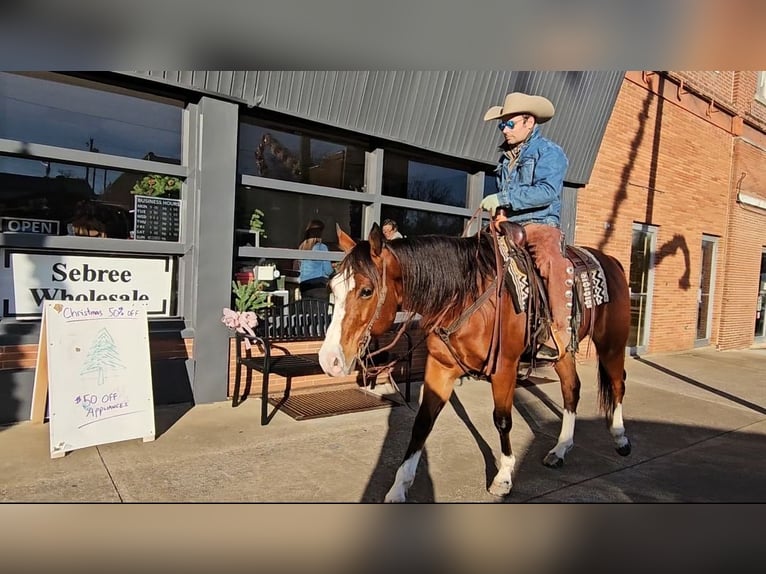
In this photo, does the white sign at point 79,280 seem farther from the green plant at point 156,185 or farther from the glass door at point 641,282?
the glass door at point 641,282

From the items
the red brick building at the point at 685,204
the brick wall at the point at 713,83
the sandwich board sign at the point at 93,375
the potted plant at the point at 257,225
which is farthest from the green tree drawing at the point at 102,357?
the brick wall at the point at 713,83

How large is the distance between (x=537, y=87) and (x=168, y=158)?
16.4ft

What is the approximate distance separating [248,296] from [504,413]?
3025 mm

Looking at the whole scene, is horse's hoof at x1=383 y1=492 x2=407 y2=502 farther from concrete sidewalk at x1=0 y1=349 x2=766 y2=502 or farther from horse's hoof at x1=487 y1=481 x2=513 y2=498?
horse's hoof at x1=487 y1=481 x2=513 y2=498

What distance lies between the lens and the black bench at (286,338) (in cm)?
473

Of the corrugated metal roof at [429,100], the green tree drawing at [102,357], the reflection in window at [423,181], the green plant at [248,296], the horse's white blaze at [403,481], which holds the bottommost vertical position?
the horse's white blaze at [403,481]

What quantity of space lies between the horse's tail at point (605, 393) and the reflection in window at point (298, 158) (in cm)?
346

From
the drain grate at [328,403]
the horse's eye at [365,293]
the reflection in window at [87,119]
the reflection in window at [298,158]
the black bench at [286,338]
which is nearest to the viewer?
the horse's eye at [365,293]

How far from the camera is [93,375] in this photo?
378cm

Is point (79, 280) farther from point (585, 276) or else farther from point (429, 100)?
point (585, 276)

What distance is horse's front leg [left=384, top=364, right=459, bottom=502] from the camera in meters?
3.12

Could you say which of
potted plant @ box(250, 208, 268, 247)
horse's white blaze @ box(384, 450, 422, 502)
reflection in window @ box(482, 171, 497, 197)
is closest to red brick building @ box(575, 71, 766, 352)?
reflection in window @ box(482, 171, 497, 197)

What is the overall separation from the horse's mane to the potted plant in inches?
113
